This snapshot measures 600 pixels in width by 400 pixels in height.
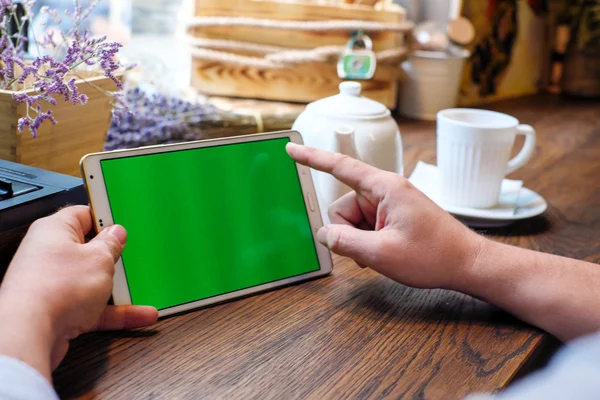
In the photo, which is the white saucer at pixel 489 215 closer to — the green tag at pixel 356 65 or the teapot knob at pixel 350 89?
the teapot knob at pixel 350 89

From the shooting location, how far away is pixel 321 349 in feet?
2.09

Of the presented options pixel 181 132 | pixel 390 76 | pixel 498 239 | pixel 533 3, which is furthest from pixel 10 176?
pixel 533 3

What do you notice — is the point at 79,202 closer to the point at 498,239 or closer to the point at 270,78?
the point at 498,239

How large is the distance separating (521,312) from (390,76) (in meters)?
1.10

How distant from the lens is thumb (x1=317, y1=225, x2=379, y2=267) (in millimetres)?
702

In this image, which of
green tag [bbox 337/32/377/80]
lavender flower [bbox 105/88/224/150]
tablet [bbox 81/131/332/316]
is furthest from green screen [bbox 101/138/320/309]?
green tag [bbox 337/32/377/80]

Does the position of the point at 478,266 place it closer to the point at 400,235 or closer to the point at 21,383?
the point at 400,235

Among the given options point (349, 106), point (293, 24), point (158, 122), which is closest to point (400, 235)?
point (349, 106)

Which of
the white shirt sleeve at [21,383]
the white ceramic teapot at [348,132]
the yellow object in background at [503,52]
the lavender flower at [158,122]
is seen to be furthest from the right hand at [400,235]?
the yellow object in background at [503,52]

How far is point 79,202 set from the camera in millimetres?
698

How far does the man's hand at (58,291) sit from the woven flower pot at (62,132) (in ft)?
0.66

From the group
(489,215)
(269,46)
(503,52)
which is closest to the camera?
(489,215)

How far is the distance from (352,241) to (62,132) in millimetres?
404

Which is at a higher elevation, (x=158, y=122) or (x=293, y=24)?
(x=293, y=24)
